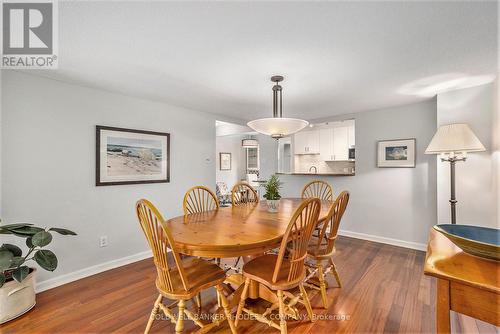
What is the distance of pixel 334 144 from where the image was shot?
16.8 feet

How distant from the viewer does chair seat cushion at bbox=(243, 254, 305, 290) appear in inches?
60.8

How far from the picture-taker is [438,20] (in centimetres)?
151

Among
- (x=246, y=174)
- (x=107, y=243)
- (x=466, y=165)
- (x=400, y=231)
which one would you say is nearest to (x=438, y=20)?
(x=466, y=165)

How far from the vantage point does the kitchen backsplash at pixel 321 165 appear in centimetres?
533

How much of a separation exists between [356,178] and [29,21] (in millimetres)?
4431

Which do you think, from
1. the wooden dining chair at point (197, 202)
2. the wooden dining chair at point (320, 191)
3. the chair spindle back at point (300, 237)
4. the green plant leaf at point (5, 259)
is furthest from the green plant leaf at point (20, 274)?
the wooden dining chair at point (320, 191)

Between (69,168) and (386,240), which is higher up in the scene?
(69,168)

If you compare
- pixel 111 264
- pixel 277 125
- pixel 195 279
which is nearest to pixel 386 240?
pixel 277 125

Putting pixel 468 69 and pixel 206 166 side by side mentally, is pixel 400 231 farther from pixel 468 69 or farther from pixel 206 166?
pixel 206 166

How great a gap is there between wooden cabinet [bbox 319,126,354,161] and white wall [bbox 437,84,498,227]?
2.04 m

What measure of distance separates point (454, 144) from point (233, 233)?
261 cm

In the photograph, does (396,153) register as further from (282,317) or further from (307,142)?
(282,317)

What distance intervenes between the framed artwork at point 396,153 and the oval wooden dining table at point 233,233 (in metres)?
2.10

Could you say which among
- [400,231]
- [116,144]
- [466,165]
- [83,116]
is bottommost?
[400,231]
